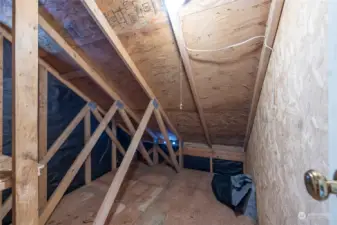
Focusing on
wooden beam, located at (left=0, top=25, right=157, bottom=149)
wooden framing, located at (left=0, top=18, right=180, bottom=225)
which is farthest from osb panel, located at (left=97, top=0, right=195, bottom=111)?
wooden beam, located at (left=0, top=25, right=157, bottom=149)

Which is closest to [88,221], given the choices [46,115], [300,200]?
[46,115]

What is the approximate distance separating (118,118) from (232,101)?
2.17 metres

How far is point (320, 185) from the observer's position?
42cm

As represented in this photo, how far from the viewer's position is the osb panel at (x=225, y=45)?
1176 mm

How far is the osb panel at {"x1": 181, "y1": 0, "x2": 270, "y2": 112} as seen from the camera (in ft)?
3.86

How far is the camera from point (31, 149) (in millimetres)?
708

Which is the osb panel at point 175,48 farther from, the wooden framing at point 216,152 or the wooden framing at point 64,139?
the wooden framing at point 216,152

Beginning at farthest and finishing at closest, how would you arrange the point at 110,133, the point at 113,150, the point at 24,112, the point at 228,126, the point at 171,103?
the point at 113,150 < the point at 110,133 < the point at 228,126 < the point at 171,103 < the point at 24,112

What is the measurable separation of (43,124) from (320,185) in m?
2.52

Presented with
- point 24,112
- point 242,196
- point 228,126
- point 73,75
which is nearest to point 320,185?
point 24,112

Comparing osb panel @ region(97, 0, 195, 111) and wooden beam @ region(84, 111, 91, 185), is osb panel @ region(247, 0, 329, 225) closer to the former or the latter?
osb panel @ region(97, 0, 195, 111)

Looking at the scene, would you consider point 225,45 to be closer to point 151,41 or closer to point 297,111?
point 151,41

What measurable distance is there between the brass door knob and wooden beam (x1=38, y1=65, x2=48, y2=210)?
8.19 feet

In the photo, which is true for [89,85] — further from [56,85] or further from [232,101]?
[232,101]
